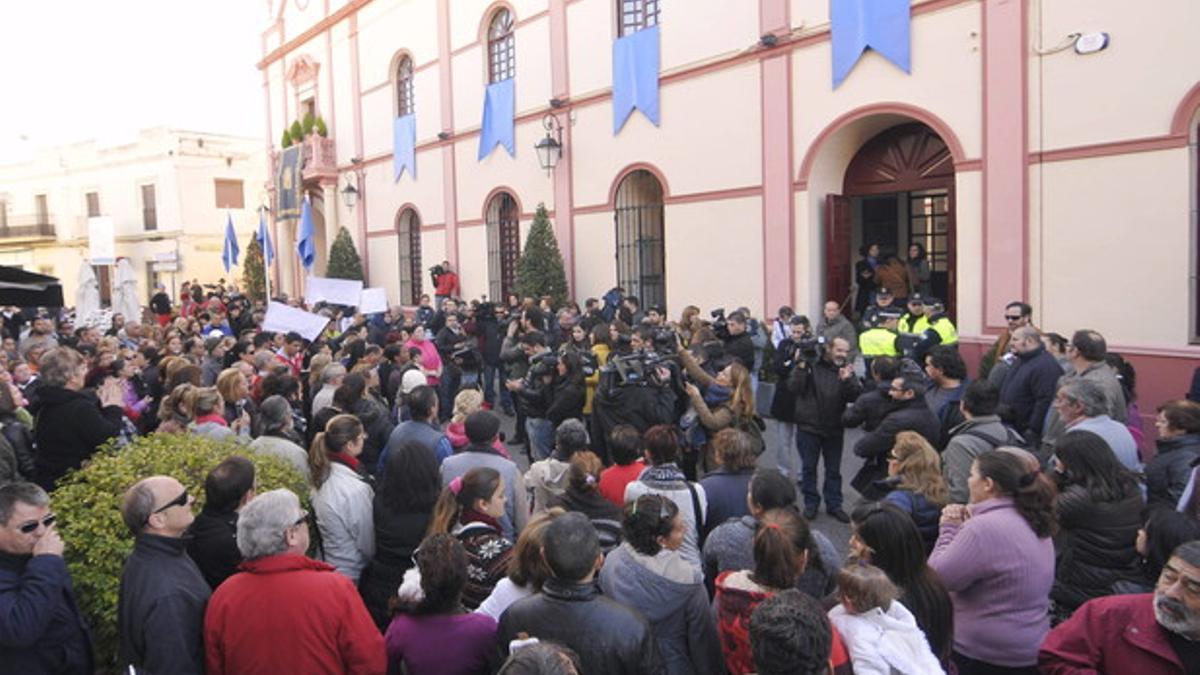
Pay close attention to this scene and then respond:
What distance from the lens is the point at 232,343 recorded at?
10.6 metres

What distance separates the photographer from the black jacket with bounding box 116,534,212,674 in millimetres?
3215

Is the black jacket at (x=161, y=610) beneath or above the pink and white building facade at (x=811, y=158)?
beneath

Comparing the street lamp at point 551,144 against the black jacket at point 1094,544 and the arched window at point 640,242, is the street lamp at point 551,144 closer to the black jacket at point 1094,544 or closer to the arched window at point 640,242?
the arched window at point 640,242

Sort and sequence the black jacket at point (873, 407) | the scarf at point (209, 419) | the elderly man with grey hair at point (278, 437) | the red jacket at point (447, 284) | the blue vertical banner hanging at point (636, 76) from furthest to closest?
the red jacket at point (447, 284) < the blue vertical banner hanging at point (636, 76) < the black jacket at point (873, 407) < the scarf at point (209, 419) < the elderly man with grey hair at point (278, 437)

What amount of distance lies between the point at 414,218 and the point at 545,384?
50.7 feet

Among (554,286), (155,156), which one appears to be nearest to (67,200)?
(155,156)

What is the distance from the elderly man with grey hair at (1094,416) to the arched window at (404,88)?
19.3 metres

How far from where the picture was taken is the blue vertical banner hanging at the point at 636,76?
49.9ft

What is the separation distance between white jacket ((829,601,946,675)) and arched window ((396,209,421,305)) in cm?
2073

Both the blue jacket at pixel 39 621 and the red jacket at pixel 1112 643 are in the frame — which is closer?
the red jacket at pixel 1112 643

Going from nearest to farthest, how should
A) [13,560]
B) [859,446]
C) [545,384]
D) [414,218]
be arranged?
[13,560] → [859,446] → [545,384] → [414,218]

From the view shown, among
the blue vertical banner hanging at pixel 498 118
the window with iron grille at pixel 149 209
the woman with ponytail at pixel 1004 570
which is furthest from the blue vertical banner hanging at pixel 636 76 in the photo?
the window with iron grille at pixel 149 209

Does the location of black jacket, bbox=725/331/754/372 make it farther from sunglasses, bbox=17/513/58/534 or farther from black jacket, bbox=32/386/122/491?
sunglasses, bbox=17/513/58/534

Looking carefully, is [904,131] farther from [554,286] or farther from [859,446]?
[859,446]
